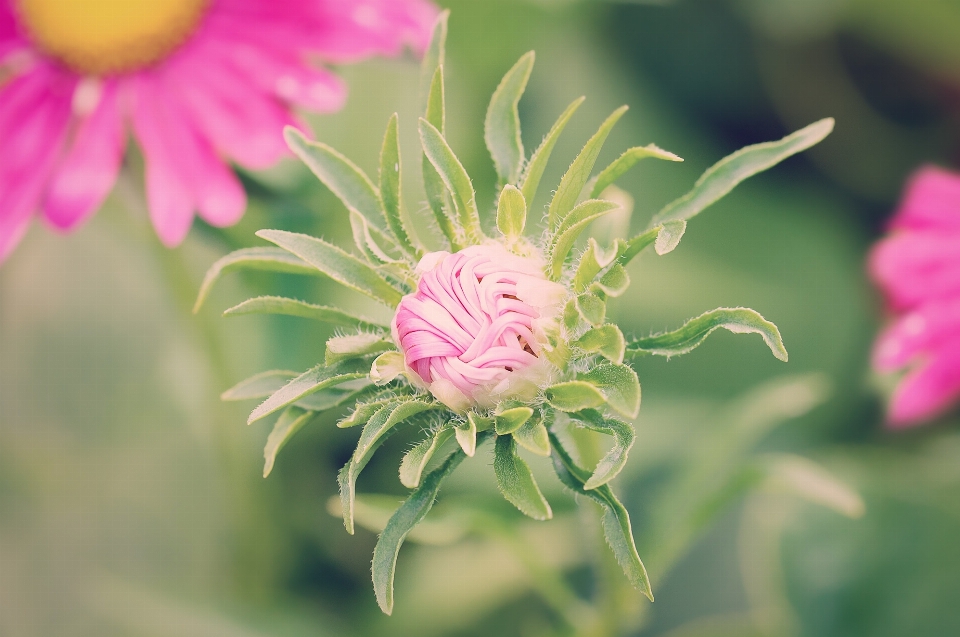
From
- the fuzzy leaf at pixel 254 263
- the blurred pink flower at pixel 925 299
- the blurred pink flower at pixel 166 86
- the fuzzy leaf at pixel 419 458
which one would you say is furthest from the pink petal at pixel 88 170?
the blurred pink flower at pixel 925 299

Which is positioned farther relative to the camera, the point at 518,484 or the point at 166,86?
the point at 166,86

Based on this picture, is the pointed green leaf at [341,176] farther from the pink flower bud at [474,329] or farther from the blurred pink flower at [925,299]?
the blurred pink flower at [925,299]

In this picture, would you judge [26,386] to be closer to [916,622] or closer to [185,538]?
[185,538]

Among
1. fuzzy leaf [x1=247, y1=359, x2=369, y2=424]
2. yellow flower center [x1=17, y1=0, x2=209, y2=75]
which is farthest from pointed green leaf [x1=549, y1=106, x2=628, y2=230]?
yellow flower center [x1=17, y1=0, x2=209, y2=75]

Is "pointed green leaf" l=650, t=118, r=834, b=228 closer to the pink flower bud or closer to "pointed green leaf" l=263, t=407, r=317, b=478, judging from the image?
the pink flower bud

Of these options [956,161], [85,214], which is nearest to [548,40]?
[956,161]

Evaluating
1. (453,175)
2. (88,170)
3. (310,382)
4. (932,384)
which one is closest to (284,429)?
(310,382)

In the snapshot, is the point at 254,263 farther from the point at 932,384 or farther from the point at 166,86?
the point at 932,384
